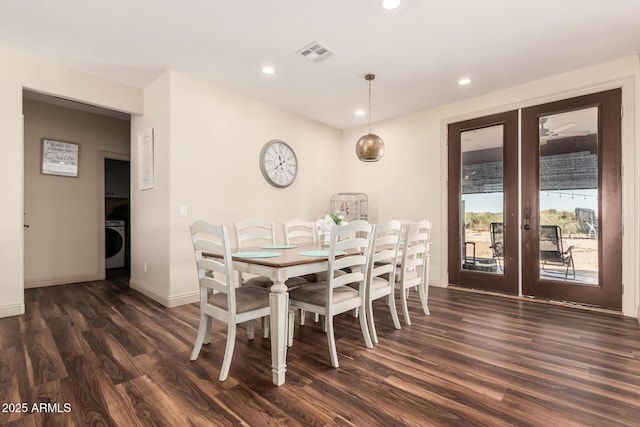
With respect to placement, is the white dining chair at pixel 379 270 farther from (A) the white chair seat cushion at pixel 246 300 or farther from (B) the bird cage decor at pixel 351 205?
(B) the bird cage decor at pixel 351 205

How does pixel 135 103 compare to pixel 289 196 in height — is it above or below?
above

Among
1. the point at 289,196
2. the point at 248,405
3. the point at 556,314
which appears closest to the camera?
the point at 248,405

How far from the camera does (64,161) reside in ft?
14.3

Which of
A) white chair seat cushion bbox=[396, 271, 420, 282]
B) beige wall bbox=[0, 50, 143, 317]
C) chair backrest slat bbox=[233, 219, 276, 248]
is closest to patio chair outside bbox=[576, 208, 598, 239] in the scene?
white chair seat cushion bbox=[396, 271, 420, 282]

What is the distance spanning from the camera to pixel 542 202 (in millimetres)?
3607

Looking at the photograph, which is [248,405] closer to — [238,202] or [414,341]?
[414,341]

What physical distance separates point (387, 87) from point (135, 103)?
3.17m

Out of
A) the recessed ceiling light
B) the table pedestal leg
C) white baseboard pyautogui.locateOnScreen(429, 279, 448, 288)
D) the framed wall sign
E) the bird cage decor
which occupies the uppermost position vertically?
the recessed ceiling light

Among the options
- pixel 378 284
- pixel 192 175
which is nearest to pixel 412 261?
pixel 378 284

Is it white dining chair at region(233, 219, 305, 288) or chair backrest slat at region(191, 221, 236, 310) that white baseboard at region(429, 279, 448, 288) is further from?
chair backrest slat at region(191, 221, 236, 310)

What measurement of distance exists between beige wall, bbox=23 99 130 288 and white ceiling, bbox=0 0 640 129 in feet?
4.84

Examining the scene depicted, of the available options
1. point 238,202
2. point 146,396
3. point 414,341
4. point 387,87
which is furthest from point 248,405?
point 387,87

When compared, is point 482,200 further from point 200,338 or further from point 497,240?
point 200,338

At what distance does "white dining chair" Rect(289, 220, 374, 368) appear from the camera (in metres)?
2.05
